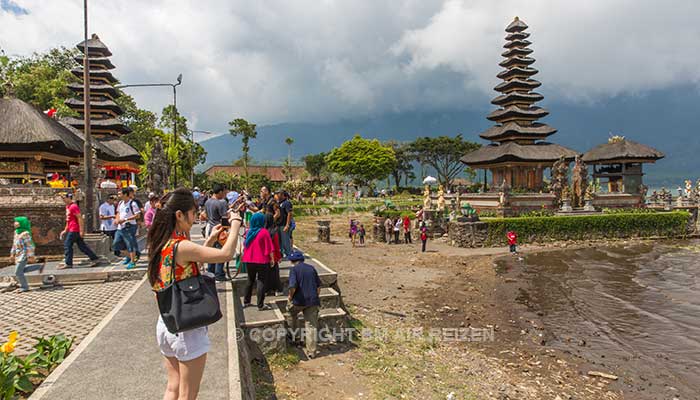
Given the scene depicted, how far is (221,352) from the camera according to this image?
5102 mm

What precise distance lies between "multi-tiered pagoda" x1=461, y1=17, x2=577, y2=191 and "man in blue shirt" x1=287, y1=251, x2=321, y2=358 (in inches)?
1156

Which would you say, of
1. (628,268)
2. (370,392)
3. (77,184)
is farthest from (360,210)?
(370,392)

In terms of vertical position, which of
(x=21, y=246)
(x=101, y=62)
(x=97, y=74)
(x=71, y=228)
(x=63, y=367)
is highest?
(x=101, y=62)

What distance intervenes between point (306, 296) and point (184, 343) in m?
4.35

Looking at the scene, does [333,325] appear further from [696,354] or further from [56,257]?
[56,257]

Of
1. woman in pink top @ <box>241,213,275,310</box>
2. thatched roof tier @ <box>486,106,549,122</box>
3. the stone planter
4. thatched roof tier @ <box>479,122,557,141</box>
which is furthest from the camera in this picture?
thatched roof tier @ <box>486,106,549,122</box>

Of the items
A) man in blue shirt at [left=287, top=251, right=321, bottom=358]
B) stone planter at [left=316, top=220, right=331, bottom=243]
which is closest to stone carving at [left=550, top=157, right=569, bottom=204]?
stone planter at [left=316, top=220, right=331, bottom=243]

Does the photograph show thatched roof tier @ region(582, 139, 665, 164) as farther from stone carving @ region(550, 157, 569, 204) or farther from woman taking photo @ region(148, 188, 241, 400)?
woman taking photo @ region(148, 188, 241, 400)

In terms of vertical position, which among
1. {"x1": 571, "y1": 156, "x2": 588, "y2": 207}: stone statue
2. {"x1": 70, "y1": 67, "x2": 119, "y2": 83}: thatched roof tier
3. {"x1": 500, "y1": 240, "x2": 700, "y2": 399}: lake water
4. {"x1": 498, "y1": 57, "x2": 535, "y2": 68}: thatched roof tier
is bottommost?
{"x1": 500, "y1": 240, "x2": 700, "y2": 399}: lake water

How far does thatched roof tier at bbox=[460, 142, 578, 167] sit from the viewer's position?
3422cm

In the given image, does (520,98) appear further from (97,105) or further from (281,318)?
(281,318)

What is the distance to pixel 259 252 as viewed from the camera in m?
7.41

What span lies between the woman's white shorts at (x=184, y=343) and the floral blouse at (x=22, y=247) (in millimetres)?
7764

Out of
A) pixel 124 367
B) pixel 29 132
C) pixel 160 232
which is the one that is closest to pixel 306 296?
pixel 124 367
